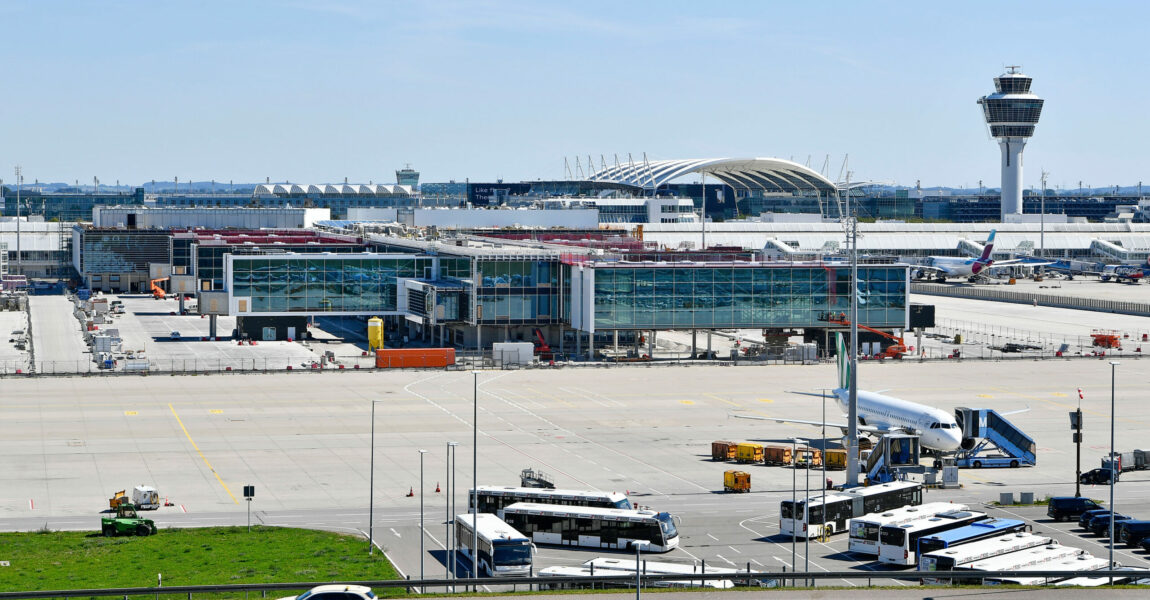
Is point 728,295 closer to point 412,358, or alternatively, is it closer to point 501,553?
point 412,358

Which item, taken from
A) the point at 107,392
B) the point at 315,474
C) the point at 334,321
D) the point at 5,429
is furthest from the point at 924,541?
the point at 334,321

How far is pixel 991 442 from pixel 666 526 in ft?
87.1

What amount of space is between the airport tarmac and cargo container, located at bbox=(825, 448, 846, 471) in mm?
1725

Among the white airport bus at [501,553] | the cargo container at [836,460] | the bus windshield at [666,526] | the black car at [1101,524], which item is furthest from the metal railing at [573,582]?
the cargo container at [836,460]

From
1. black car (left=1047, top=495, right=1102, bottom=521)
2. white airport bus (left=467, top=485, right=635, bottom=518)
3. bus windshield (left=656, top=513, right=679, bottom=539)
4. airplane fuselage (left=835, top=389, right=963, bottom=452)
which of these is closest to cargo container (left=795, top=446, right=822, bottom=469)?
airplane fuselage (left=835, top=389, right=963, bottom=452)

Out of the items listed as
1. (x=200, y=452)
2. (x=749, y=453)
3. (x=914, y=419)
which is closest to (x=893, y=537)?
(x=749, y=453)

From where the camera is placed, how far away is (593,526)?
54.4 m

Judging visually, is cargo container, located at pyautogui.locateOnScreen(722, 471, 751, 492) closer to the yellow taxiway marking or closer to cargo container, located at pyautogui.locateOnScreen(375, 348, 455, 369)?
the yellow taxiway marking

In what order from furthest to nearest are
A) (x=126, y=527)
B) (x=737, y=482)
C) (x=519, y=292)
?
(x=519, y=292)
(x=737, y=482)
(x=126, y=527)

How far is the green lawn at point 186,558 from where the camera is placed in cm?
4747

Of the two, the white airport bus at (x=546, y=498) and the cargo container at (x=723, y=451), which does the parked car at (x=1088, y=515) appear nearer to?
the white airport bus at (x=546, y=498)

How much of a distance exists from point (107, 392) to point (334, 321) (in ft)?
188

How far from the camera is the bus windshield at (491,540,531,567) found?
48906 mm

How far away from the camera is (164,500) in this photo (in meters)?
62.0
